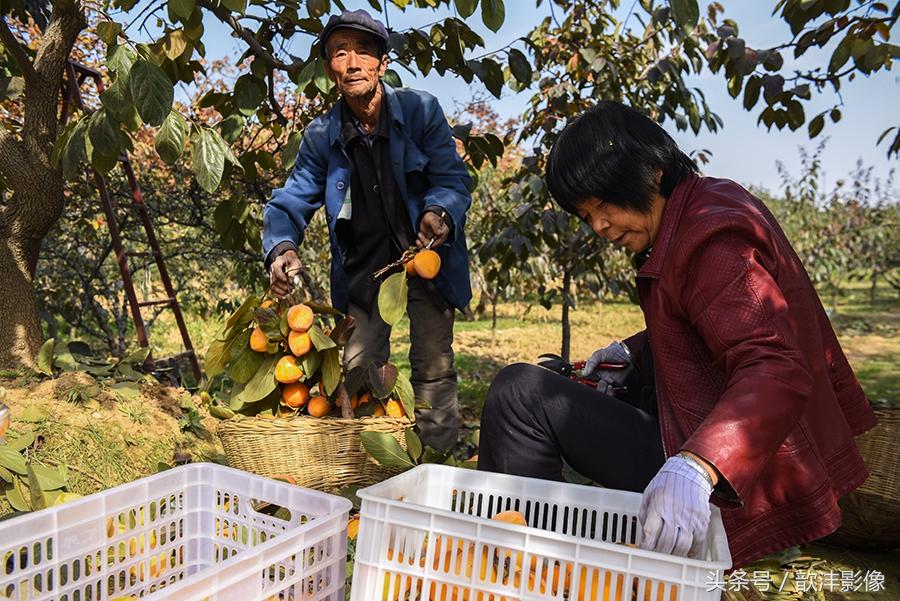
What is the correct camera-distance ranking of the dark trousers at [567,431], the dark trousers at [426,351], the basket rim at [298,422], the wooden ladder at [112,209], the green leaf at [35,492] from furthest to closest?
the wooden ladder at [112,209], the dark trousers at [426,351], the basket rim at [298,422], the dark trousers at [567,431], the green leaf at [35,492]

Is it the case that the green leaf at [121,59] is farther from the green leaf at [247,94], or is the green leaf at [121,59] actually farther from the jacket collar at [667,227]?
the jacket collar at [667,227]

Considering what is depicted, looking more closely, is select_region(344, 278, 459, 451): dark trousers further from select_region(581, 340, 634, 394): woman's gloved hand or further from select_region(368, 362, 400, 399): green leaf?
select_region(581, 340, 634, 394): woman's gloved hand

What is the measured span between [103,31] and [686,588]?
6.32 feet

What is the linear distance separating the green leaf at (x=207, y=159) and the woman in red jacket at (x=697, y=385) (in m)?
1.07

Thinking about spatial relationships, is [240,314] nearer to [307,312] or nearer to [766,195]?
[307,312]

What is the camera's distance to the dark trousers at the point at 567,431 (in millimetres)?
1459

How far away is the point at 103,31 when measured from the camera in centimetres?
195

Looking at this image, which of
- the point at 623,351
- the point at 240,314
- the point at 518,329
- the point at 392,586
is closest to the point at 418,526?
the point at 392,586

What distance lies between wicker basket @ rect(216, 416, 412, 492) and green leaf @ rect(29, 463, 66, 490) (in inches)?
23.6

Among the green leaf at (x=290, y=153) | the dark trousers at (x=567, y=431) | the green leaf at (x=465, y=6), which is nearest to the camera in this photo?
the dark trousers at (x=567, y=431)

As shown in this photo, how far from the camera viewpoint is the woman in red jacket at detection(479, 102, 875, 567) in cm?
104

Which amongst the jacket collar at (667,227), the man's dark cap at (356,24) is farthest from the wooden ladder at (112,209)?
the jacket collar at (667,227)

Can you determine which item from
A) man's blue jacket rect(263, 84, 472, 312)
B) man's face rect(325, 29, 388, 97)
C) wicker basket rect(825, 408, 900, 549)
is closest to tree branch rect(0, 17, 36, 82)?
man's blue jacket rect(263, 84, 472, 312)

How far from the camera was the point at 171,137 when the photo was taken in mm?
2035
